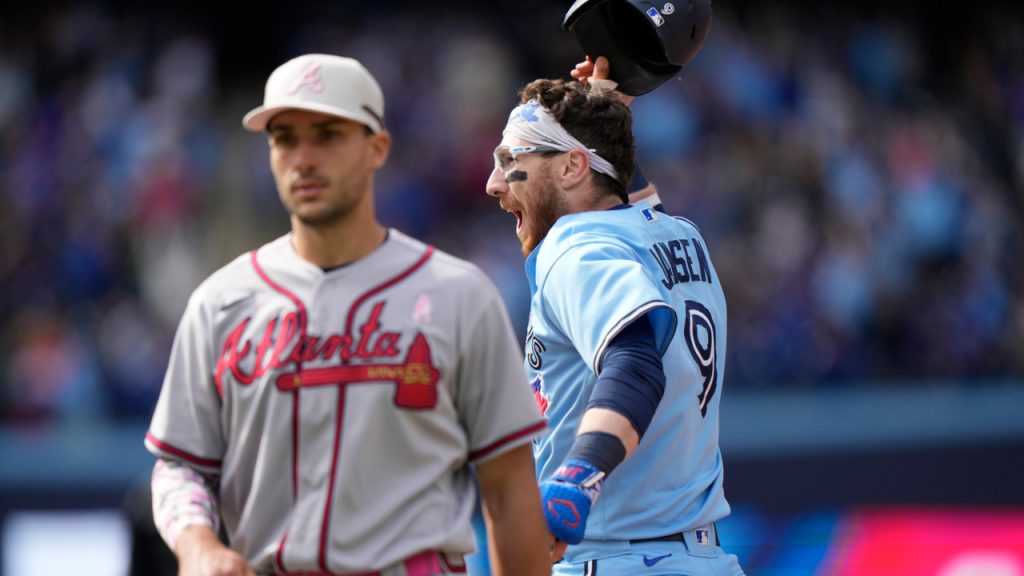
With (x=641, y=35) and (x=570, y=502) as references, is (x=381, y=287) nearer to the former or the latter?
(x=570, y=502)

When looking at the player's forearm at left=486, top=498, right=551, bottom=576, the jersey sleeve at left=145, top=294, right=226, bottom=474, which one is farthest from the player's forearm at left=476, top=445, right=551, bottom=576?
the jersey sleeve at left=145, top=294, right=226, bottom=474

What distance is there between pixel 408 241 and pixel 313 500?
0.67 metres

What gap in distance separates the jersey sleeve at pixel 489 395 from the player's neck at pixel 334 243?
12.6 inches

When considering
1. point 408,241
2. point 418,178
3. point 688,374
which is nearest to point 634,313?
point 688,374

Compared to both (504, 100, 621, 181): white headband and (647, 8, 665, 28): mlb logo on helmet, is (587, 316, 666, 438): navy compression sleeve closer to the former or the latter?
(504, 100, 621, 181): white headband

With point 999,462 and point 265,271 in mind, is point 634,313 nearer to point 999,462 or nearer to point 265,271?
point 265,271

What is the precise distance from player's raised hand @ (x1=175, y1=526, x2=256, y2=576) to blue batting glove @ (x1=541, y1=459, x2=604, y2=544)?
0.74 m

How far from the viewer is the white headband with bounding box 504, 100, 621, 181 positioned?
14.1 ft

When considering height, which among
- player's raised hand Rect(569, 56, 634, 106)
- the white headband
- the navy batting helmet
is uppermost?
the navy batting helmet

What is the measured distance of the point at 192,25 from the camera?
1647 cm

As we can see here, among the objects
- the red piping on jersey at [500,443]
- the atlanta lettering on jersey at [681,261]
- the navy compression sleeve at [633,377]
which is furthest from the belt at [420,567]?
the atlanta lettering on jersey at [681,261]

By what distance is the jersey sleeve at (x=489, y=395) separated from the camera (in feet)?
10.9

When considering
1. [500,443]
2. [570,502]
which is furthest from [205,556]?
[570,502]

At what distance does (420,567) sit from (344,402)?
409mm
